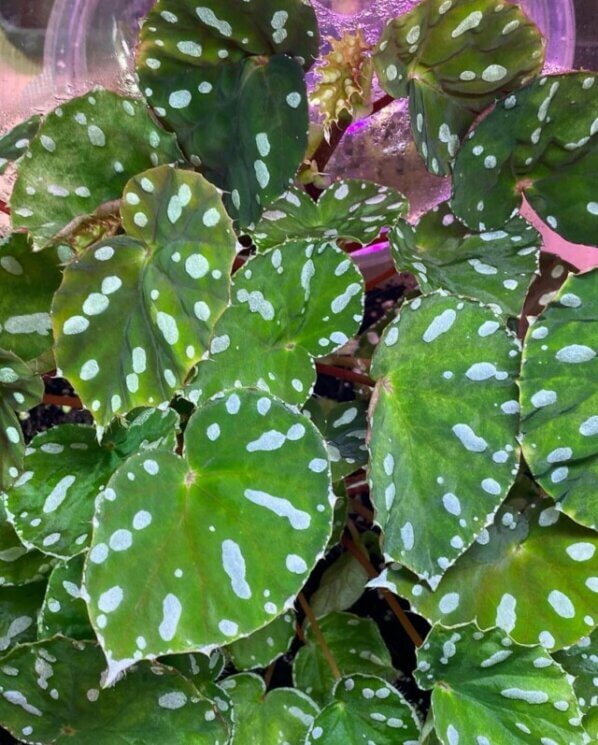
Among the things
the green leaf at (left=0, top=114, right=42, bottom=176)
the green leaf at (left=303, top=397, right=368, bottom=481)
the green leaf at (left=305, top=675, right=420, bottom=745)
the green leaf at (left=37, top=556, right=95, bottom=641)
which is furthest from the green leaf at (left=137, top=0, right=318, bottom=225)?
the green leaf at (left=305, top=675, right=420, bottom=745)

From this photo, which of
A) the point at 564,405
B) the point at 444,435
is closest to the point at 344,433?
the point at 444,435

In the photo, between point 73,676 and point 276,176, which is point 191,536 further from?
point 276,176

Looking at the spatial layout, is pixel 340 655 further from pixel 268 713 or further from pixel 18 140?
pixel 18 140

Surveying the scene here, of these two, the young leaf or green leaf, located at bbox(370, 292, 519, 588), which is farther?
the young leaf

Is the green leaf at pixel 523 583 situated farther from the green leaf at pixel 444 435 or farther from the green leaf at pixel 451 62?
the green leaf at pixel 451 62

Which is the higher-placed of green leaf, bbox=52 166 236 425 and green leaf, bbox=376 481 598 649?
green leaf, bbox=52 166 236 425

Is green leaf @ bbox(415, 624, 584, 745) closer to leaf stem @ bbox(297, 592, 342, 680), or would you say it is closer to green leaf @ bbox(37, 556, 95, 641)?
leaf stem @ bbox(297, 592, 342, 680)

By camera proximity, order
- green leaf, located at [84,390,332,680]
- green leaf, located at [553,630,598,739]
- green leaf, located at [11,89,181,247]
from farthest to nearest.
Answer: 1. green leaf, located at [553,630,598,739]
2. green leaf, located at [11,89,181,247]
3. green leaf, located at [84,390,332,680]

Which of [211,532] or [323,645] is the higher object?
[211,532]
